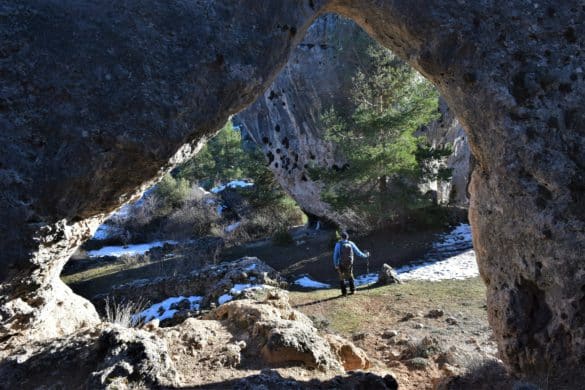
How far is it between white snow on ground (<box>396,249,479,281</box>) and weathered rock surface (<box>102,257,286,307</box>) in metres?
3.55

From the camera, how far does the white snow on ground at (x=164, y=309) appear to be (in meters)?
9.51

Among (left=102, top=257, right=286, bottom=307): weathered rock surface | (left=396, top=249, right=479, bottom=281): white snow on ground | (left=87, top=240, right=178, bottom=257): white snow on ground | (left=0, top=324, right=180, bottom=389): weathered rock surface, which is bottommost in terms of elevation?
(left=396, top=249, right=479, bottom=281): white snow on ground

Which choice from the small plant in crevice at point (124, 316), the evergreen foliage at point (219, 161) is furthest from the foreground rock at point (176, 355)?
the evergreen foliage at point (219, 161)

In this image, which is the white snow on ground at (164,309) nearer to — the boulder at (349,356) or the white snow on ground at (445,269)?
the white snow on ground at (445,269)

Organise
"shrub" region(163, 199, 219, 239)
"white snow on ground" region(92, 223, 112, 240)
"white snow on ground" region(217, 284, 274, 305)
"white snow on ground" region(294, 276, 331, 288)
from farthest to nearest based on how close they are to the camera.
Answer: "white snow on ground" region(92, 223, 112, 240)
"shrub" region(163, 199, 219, 239)
"white snow on ground" region(294, 276, 331, 288)
"white snow on ground" region(217, 284, 274, 305)

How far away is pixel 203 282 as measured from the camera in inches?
451

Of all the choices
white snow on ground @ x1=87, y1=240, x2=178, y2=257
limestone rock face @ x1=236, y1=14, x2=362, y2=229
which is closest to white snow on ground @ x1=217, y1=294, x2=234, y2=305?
limestone rock face @ x1=236, y1=14, x2=362, y2=229

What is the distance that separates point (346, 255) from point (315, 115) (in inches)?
389

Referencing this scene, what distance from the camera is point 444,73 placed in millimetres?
3957

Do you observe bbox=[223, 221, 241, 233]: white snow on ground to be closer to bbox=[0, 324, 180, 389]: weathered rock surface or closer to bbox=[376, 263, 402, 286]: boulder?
bbox=[376, 263, 402, 286]: boulder

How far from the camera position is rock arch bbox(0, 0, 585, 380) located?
9.83ft

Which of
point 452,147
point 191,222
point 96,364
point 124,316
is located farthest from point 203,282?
point 191,222

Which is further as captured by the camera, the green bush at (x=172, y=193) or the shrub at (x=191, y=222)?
the green bush at (x=172, y=193)

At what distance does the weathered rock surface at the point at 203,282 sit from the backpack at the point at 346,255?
228cm
